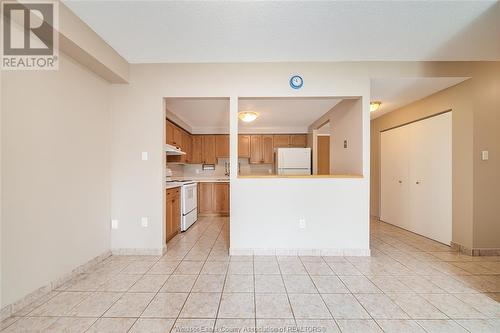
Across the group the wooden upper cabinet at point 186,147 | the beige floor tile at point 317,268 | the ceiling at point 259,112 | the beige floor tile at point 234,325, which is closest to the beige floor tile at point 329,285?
the beige floor tile at point 317,268

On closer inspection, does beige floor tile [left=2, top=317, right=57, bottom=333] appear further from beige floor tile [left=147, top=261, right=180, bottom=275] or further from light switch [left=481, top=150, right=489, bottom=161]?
light switch [left=481, top=150, right=489, bottom=161]

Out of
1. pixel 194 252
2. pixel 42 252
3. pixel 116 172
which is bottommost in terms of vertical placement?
pixel 194 252

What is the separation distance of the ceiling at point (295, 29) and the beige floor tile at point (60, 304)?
2.55m

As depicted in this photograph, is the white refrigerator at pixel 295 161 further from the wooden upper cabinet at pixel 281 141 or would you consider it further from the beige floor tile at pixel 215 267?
the beige floor tile at pixel 215 267

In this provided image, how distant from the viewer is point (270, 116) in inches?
193

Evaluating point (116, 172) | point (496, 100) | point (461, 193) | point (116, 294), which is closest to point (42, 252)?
point (116, 294)

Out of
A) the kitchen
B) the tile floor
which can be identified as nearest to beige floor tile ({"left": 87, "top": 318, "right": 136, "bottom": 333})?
the tile floor

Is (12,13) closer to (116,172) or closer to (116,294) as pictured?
(116,172)

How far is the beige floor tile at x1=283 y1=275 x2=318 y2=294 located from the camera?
6.72 feet

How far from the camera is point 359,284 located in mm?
2152

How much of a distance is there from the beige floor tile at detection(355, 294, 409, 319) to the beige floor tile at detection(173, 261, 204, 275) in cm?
164

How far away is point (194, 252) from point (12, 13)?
114 inches

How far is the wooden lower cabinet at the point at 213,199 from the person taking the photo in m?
5.62

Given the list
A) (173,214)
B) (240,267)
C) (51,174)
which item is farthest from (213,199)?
(51,174)
